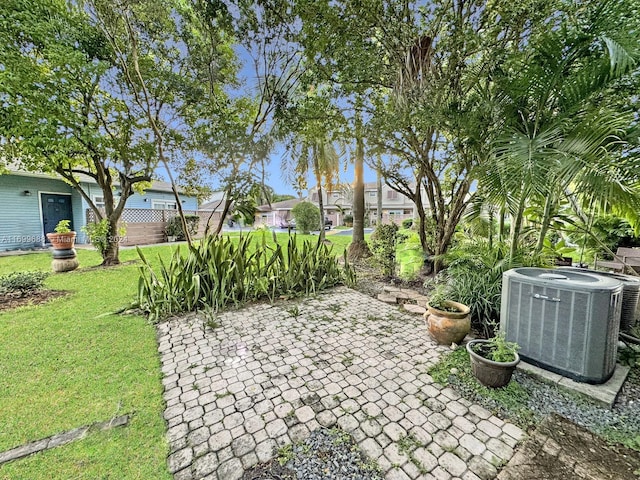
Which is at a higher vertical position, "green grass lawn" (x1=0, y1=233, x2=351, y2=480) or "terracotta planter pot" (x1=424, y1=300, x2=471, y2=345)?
"terracotta planter pot" (x1=424, y1=300, x2=471, y2=345)

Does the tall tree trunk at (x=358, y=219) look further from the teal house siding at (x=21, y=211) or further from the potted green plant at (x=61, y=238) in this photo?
the teal house siding at (x=21, y=211)

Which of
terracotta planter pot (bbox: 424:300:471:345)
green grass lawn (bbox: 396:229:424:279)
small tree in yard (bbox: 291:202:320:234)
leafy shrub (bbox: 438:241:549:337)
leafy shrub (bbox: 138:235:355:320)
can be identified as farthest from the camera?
small tree in yard (bbox: 291:202:320:234)

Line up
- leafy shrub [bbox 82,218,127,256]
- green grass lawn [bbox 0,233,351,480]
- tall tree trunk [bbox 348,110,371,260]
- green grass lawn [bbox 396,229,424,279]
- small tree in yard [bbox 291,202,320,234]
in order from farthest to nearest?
small tree in yard [bbox 291,202,320,234] < tall tree trunk [bbox 348,110,371,260] < leafy shrub [bbox 82,218,127,256] < green grass lawn [bbox 396,229,424,279] < green grass lawn [bbox 0,233,351,480]

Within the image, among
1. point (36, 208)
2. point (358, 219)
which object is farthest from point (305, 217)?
point (36, 208)

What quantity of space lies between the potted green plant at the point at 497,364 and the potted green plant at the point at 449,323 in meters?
0.54

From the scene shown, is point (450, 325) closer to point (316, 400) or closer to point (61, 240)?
point (316, 400)

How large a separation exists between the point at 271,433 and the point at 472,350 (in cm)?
180

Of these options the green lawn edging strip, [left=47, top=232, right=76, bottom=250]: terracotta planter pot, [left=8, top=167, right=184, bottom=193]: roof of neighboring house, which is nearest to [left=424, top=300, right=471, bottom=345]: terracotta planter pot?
the green lawn edging strip

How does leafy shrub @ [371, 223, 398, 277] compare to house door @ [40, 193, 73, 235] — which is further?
house door @ [40, 193, 73, 235]

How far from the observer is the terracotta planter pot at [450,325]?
2.88 metres

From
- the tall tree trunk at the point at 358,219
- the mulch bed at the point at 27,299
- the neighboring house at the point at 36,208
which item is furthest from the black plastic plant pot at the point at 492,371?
the neighboring house at the point at 36,208

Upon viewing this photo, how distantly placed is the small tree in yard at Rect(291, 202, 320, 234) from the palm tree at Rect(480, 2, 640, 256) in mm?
13551

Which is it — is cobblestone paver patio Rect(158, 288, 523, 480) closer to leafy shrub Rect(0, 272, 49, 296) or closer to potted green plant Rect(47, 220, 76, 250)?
leafy shrub Rect(0, 272, 49, 296)

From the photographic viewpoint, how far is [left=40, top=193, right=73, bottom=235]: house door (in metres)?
10.1
